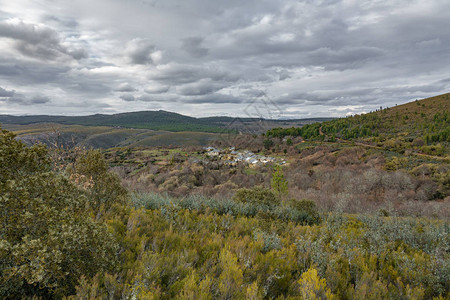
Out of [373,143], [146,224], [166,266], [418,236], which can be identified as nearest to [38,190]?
[166,266]

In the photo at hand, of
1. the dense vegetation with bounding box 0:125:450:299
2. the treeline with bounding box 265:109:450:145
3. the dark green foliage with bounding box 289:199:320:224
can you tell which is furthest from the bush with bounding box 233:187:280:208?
the treeline with bounding box 265:109:450:145

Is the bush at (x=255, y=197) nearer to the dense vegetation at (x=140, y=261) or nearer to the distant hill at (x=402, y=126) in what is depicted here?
the dense vegetation at (x=140, y=261)

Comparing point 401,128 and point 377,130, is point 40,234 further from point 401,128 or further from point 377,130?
point 401,128

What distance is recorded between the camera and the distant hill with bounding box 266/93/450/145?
161 feet

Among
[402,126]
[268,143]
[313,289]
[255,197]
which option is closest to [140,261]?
[313,289]

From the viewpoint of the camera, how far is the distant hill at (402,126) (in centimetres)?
4894

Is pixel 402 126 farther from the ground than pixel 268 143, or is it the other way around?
pixel 402 126

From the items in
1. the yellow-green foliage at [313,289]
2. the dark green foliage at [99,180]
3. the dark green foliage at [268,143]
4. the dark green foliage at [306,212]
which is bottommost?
the dark green foliage at [268,143]

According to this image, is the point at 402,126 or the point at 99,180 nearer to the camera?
the point at 99,180

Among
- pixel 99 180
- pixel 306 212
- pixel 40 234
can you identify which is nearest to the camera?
pixel 40 234

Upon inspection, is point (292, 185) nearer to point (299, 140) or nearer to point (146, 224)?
point (146, 224)

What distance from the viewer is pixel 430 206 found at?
58.5 ft

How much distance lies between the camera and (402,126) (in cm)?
5991

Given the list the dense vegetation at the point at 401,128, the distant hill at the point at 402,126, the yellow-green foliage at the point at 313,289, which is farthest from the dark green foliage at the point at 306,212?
the distant hill at the point at 402,126
